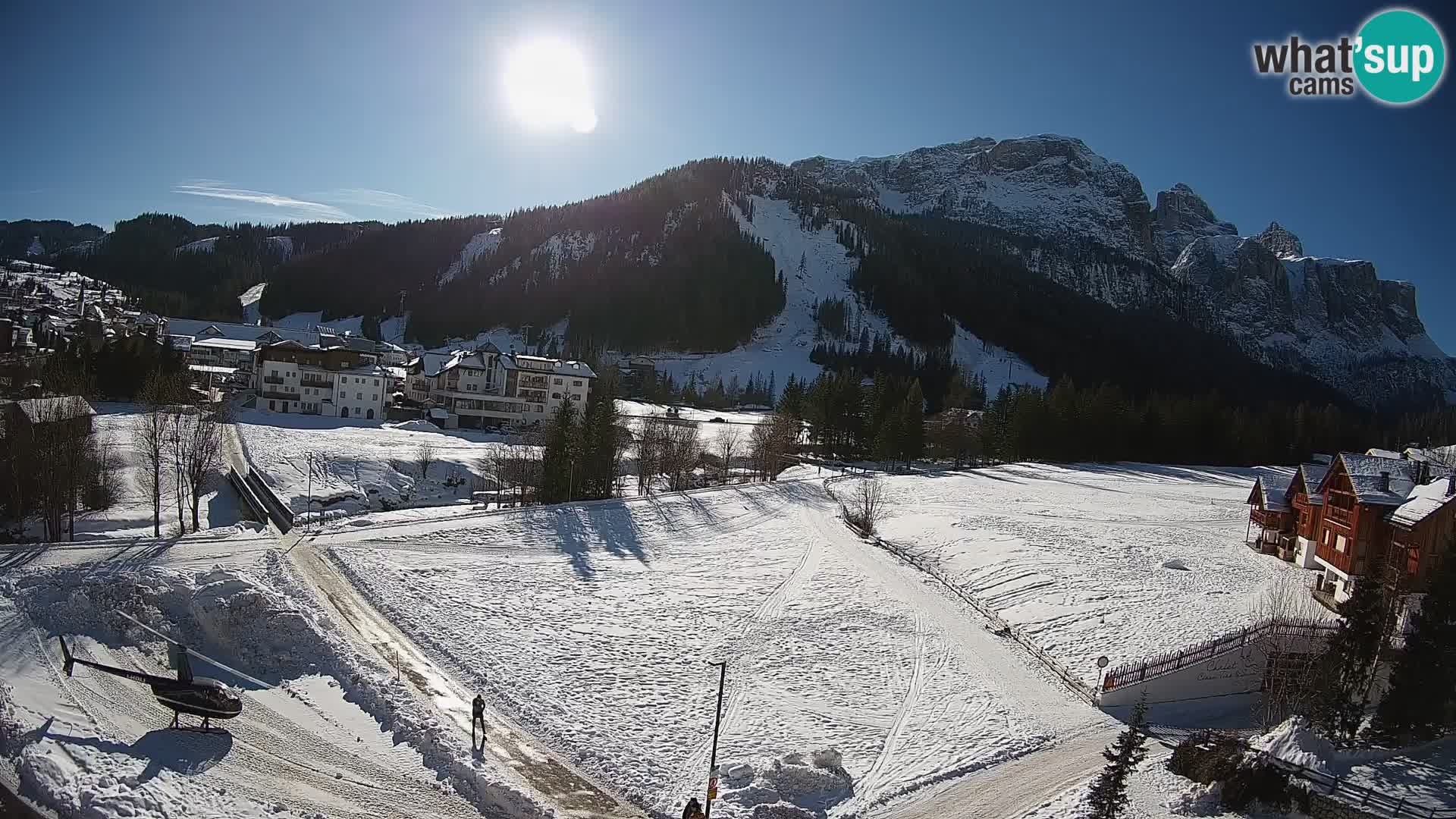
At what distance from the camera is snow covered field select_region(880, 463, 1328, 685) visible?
27.5 meters

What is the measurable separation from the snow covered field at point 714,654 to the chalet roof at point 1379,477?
53.1 feet

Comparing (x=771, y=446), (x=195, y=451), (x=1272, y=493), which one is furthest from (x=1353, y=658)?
(x=195, y=451)

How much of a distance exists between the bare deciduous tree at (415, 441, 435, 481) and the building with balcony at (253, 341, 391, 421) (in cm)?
2441

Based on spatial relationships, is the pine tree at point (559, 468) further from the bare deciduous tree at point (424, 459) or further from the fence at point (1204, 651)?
the fence at point (1204, 651)

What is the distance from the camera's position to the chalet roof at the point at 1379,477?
2875 centimetres

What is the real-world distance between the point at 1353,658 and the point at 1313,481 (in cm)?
1988

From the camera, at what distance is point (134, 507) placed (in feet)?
125

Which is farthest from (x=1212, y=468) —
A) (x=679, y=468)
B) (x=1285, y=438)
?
(x=679, y=468)

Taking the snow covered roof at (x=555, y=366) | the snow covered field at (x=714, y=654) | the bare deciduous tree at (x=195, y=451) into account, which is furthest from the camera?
the snow covered roof at (x=555, y=366)

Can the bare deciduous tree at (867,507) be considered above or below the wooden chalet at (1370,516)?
below

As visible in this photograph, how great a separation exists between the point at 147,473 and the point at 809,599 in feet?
126

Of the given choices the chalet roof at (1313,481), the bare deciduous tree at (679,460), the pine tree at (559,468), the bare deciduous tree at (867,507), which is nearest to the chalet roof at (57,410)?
the pine tree at (559,468)

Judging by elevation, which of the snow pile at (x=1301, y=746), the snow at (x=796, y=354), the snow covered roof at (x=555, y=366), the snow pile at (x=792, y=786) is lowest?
the snow pile at (x=792, y=786)

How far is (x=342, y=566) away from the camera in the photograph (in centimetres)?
2920
